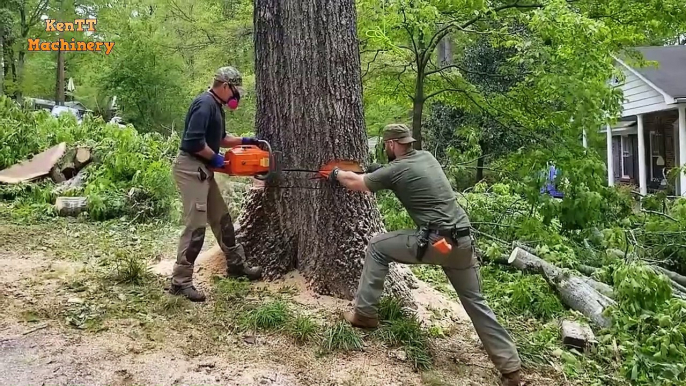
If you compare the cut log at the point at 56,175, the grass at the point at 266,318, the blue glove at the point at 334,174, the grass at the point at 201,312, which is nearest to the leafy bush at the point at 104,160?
the cut log at the point at 56,175

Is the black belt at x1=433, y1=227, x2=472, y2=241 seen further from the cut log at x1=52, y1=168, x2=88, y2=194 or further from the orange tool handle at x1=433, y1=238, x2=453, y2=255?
the cut log at x1=52, y1=168, x2=88, y2=194

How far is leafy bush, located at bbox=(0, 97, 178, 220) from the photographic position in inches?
298

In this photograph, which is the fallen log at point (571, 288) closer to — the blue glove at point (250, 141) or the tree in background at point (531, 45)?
the tree in background at point (531, 45)

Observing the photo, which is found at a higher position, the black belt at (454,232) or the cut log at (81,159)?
the cut log at (81,159)

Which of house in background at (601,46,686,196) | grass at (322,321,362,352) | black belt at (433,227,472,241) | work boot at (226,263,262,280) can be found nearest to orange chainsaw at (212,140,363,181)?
work boot at (226,263,262,280)

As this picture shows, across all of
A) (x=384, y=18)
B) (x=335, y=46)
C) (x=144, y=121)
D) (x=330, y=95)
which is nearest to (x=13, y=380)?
(x=330, y=95)

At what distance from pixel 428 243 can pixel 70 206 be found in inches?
225

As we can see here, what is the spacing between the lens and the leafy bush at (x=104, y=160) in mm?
7562

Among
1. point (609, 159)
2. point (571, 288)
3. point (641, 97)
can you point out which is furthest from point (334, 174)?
point (609, 159)

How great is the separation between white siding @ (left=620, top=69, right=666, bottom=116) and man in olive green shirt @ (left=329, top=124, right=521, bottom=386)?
1369cm

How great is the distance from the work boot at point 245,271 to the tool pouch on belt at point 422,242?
1416 mm

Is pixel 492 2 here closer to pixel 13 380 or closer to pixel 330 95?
pixel 330 95

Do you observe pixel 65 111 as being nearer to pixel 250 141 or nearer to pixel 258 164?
pixel 250 141

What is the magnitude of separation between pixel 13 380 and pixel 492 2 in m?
6.99
